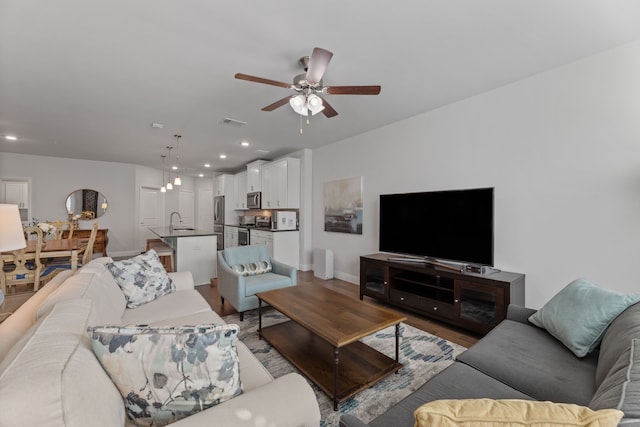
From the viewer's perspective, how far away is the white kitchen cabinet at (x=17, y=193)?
6168mm

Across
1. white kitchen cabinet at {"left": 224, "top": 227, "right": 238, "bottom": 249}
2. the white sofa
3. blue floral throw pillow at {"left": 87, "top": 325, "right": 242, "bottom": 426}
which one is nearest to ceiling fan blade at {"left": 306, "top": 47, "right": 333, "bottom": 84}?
blue floral throw pillow at {"left": 87, "top": 325, "right": 242, "bottom": 426}

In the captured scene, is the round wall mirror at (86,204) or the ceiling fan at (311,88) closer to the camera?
the ceiling fan at (311,88)

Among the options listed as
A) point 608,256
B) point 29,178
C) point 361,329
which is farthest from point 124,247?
point 608,256

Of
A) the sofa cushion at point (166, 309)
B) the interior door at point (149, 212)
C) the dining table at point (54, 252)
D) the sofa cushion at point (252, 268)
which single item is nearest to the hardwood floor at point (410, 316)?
the sofa cushion at point (252, 268)

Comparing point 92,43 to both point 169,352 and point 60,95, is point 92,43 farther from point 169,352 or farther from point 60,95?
point 169,352

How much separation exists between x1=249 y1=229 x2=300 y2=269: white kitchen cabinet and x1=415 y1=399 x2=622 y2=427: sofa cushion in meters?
5.00

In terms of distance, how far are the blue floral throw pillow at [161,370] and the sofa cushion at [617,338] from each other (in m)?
1.69

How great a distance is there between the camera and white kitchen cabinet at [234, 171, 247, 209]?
7459 millimetres

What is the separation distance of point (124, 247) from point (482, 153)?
8.86 meters

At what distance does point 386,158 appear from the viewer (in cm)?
423

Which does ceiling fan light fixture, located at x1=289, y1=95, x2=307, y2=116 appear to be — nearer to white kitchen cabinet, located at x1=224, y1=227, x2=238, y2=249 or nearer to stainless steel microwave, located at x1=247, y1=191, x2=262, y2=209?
stainless steel microwave, located at x1=247, y1=191, x2=262, y2=209

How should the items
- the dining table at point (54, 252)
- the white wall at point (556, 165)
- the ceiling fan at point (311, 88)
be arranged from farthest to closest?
the dining table at point (54, 252) < the white wall at point (556, 165) < the ceiling fan at point (311, 88)

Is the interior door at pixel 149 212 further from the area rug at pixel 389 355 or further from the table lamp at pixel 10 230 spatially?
the table lamp at pixel 10 230

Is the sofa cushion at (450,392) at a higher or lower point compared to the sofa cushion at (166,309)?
lower
